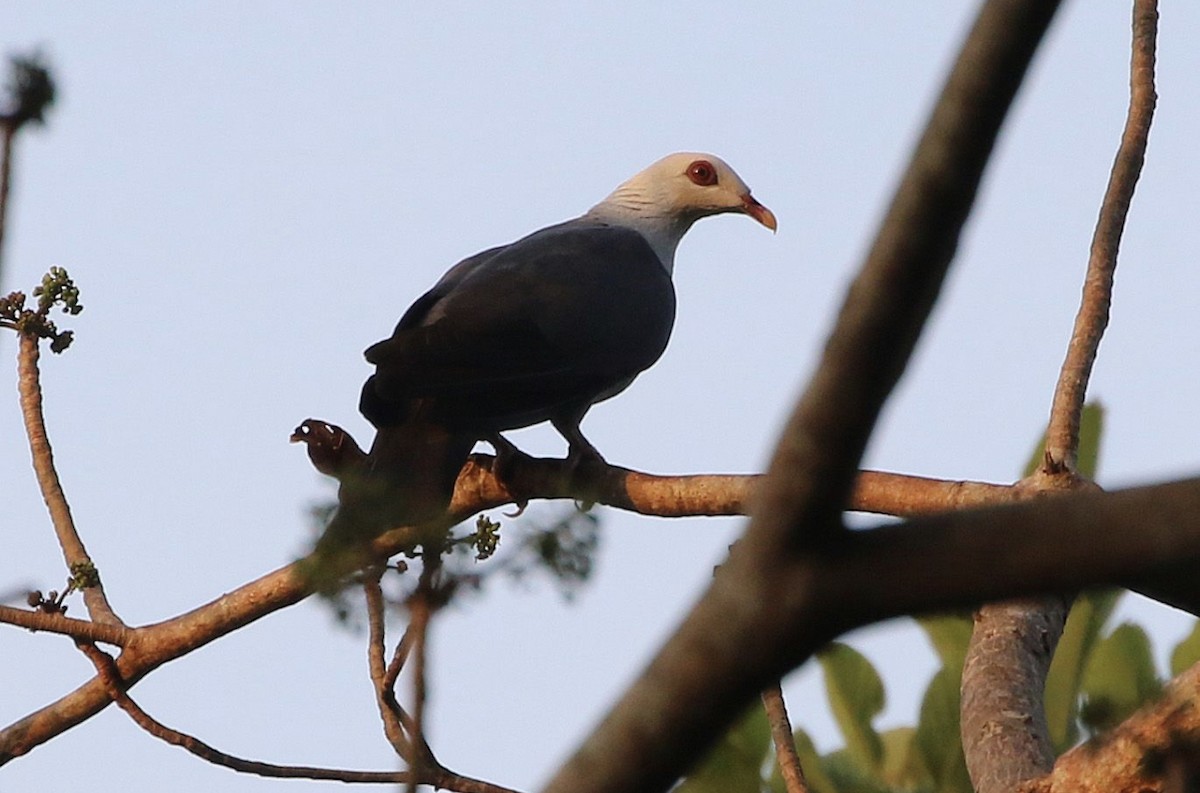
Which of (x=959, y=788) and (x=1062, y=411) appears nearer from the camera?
(x=1062, y=411)

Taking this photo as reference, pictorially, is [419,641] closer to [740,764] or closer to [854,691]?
[740,764]

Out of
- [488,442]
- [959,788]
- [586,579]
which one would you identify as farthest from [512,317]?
[959,788]

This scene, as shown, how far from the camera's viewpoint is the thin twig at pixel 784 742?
12.0 feet

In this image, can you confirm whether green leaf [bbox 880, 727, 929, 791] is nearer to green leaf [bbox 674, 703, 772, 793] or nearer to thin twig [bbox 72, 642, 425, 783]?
green leaf [bbox 674, 703, 772, 793]

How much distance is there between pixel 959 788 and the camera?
947 cm

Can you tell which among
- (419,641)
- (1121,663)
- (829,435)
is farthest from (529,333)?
(1121,663)

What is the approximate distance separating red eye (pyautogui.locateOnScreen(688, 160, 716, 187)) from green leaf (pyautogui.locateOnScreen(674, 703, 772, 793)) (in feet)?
7.58

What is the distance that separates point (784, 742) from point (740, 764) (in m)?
3.82

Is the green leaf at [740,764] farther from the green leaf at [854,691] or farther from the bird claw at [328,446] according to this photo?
the bird claw at [328,446]

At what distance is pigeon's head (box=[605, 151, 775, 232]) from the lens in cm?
733

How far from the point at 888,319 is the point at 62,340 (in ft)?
9.25

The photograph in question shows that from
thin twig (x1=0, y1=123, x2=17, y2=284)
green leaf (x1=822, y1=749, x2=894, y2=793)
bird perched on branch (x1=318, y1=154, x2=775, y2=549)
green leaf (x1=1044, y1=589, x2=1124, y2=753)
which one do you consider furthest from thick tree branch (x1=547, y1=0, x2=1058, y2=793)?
green leaf (x1=822, y1=749, x2=894, y2=793)

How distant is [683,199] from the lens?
24.1 feet

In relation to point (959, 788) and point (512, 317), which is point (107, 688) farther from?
point (959, 788)
